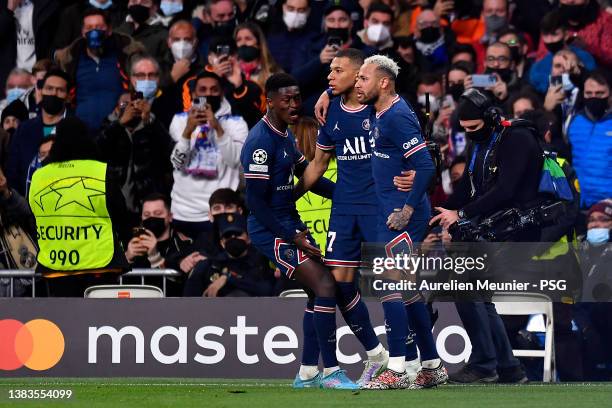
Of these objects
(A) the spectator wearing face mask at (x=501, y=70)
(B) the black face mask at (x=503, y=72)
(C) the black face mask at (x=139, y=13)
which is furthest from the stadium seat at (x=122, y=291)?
(C) the black face mask at (x=139, y=13)

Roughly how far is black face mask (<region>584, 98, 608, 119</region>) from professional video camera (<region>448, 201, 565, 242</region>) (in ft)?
9.10

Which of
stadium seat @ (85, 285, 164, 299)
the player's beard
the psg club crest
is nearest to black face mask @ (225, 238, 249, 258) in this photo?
stadium seat @ (85, 285, 164, 299)

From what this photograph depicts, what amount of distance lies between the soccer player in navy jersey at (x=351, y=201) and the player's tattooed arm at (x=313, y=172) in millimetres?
171

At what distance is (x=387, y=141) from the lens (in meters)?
10.9

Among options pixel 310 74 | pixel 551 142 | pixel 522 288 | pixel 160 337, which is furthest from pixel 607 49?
pixel 160 337

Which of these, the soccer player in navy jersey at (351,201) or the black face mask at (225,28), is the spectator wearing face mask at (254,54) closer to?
the black face mask at (225,28)

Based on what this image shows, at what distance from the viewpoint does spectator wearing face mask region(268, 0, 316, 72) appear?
16625mm

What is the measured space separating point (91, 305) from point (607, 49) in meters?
6.27

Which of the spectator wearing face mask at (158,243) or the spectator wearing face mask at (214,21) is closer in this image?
the spectator wearing face mask at (158,243)

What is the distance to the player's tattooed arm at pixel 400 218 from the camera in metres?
10.7

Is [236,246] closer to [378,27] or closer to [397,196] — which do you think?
[378,27]

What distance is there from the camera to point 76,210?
1320 cm

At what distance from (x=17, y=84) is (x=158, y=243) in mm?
3309

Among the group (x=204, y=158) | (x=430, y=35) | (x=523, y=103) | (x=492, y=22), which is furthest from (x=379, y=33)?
(x=204, y=158)
